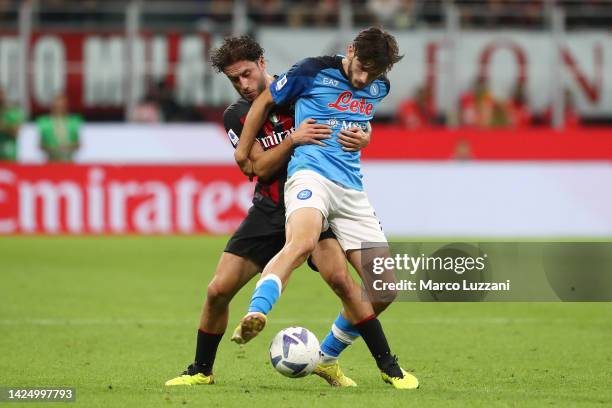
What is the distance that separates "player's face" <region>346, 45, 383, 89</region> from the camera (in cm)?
706

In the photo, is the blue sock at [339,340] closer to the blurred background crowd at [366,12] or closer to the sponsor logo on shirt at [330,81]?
the sponsor logo on shirt at [330,81]

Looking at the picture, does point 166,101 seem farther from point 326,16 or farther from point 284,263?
point 284,263

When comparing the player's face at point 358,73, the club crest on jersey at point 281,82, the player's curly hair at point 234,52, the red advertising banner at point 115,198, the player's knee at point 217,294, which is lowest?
the red advertising banner at point 115,198

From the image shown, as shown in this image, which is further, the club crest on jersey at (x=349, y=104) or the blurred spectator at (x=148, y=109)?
the blurred spectator at (x=148, y=109)

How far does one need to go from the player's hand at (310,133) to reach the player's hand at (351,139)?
0.08 m

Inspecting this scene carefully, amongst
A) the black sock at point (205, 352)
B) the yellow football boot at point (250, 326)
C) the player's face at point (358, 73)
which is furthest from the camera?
the black sock at point (205, 352)

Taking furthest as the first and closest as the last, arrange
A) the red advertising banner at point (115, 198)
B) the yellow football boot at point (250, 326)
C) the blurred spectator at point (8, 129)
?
1. the blurred spectator at point (8, 129)
2. the red advertising banner at point (115, 198)
3. the yellow football boot at point (250, 326)

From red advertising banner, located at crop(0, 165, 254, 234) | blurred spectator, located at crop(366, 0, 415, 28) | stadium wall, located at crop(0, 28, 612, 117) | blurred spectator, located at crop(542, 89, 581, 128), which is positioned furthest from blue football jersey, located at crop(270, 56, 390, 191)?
blurred spectator, located at crop(542, 89, 581, 128)

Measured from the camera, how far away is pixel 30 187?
18688mm

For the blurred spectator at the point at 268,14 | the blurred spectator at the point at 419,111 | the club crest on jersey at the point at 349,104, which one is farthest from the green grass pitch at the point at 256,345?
the blurred spectator at the point at 268,14

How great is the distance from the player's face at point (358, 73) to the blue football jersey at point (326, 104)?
6 centimetres

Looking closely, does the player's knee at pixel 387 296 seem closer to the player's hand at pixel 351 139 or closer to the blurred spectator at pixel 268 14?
the player's hand at pixel 351 139

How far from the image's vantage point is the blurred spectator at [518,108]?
71.7 ft

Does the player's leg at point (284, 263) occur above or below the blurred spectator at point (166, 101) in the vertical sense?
above
